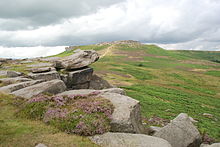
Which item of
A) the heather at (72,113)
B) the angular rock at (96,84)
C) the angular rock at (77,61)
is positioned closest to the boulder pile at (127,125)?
the heather at (72,113)

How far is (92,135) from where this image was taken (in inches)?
653

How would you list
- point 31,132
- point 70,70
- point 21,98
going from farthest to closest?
1. point 70,70
2. point 21,98
3. point 31,132

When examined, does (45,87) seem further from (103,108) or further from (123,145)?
(123,145)

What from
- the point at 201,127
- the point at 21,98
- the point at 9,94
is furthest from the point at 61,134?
the point at 201,127

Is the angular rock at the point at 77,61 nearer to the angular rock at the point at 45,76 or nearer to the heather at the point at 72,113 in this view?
the angular rock at the point at 45,76

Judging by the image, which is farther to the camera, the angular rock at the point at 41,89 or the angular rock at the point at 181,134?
the angular rock at the point at 41,89

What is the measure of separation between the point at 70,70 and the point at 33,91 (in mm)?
17097

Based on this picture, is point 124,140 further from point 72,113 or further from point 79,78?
point 79,78

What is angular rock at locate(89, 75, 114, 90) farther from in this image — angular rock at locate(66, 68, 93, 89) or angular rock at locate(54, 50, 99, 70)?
angular rock at locate(54, 50, 99, 70)

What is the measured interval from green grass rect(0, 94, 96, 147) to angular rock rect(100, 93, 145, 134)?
3794mm

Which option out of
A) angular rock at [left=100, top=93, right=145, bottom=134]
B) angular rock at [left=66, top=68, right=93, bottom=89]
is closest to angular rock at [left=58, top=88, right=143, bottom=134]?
angular rock at [left=100, top=93, right=145, bottom=134]

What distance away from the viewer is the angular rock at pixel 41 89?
83.4 ft

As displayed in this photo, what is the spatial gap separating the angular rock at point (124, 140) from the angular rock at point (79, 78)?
1001 inches

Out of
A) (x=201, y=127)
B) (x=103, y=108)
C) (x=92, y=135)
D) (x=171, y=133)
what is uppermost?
(x=103, y=108)
